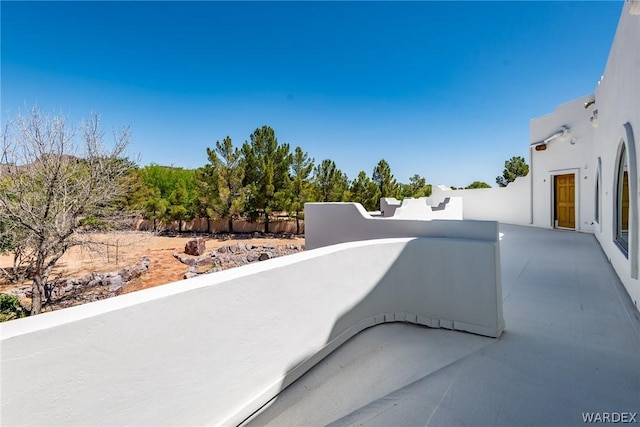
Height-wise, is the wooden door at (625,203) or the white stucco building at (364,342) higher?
the wooden door at (625,203)

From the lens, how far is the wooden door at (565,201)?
11938 millimetres

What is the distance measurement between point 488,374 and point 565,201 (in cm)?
1325

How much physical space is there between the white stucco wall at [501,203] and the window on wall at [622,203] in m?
8.44

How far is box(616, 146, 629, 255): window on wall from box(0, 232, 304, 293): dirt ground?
582 inches

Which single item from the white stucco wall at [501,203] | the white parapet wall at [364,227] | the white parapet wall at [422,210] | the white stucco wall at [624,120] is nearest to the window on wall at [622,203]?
the white stucco wall at [624,120]

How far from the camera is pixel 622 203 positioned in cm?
580

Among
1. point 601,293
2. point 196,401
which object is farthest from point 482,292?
point 196,401

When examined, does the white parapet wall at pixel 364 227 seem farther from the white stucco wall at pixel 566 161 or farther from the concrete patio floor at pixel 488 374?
the white stucco wall at pixel 566 161

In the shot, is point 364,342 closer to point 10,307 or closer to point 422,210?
point 422,210

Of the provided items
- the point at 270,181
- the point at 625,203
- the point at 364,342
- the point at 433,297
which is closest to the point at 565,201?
the point at 625,203

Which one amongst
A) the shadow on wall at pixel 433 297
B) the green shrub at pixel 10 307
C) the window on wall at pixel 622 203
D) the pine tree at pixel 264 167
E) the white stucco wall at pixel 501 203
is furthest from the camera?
the pine tree at pixel 264 167

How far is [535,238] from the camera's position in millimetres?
10648

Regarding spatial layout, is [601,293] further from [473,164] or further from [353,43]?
[473,164]

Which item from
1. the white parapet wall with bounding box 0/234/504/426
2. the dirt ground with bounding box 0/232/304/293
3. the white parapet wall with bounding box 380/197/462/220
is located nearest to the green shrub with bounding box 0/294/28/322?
the dirt ground with bounding box 0/232/304/293
